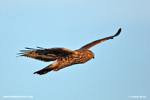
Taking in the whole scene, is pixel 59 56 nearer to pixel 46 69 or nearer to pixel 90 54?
pixel 46 69

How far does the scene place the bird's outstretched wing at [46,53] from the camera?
14930 mm

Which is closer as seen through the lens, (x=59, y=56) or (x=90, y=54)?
(x=59, y=56)

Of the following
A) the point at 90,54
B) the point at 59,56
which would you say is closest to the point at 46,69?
the point at 59,56

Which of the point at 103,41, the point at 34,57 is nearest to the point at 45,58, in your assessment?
the point at 34,57

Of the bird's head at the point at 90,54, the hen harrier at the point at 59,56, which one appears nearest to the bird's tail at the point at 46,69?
the hen harrier at the point at 59,56

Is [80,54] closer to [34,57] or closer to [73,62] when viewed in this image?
[73,62]

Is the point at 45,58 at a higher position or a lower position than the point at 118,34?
lower

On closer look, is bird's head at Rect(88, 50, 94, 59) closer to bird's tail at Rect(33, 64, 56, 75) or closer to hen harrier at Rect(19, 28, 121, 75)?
hen harrier at Rect(19, 28, 121, 75)

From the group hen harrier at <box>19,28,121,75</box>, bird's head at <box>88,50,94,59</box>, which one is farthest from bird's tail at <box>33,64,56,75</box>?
bird's head at <box>88,50,94,59</box>

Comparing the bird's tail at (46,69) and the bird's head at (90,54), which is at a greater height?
the bird's head at (90,54)

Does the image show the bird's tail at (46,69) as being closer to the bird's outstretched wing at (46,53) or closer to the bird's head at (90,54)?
the bird's outstretched wing at (46,53)

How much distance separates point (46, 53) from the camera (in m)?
15.3

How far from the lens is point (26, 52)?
49.0ft

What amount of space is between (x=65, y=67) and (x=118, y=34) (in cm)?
382
